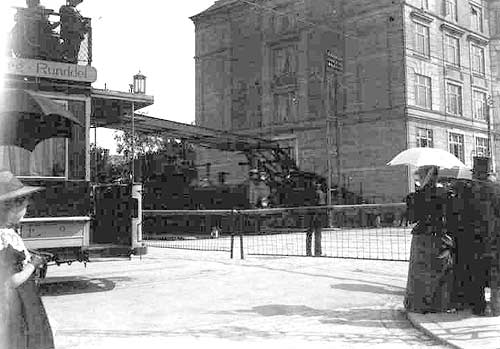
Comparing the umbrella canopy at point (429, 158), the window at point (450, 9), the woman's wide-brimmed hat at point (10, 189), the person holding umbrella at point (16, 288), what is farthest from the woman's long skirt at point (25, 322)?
the window at point (450, 9)

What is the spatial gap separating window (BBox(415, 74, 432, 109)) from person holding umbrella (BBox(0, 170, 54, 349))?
1389 inches

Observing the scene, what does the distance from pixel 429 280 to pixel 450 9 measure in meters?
38.1

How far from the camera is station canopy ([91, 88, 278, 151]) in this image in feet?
35.1

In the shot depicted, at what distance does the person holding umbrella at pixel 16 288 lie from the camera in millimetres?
3262

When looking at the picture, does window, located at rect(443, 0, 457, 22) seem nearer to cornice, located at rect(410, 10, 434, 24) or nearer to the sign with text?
cornice, located at rect(410, 10, 434, 24)

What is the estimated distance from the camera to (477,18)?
142 feet

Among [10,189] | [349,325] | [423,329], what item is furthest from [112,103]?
[10,189]

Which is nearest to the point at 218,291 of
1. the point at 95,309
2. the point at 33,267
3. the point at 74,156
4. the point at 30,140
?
the point at 95,309

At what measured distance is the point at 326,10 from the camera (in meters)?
39.3

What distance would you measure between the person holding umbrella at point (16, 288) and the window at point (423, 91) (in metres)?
35.3

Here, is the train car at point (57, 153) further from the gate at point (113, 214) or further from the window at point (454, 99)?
the window at point (454, 99)

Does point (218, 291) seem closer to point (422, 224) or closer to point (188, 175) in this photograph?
point (422, 224)

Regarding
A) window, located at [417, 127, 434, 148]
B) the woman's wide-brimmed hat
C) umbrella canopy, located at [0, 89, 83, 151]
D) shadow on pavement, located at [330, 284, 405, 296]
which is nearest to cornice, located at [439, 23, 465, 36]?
window, located at [417, 127, 434, 148]

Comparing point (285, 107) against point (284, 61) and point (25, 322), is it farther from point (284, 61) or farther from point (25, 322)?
point (25, 322)
